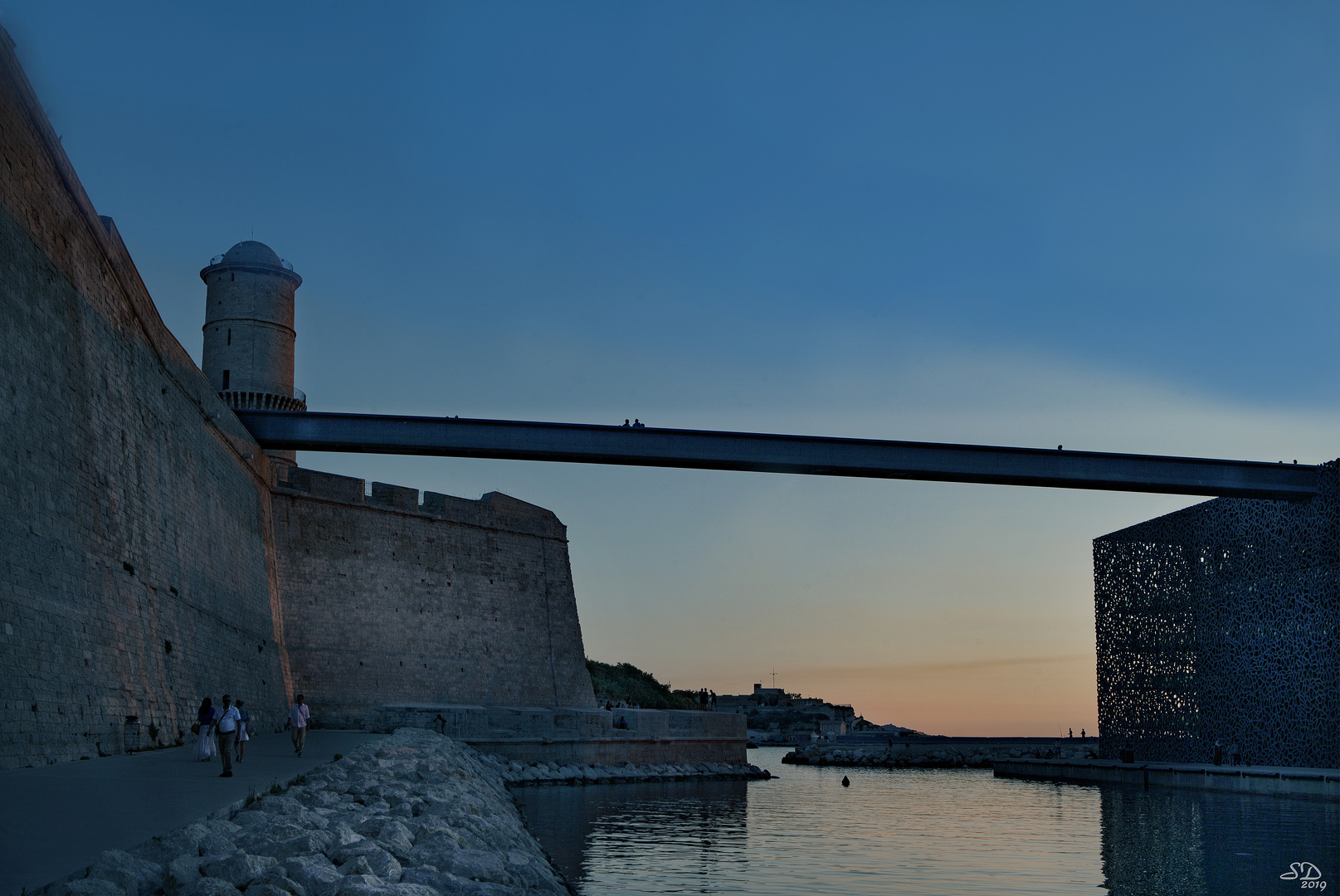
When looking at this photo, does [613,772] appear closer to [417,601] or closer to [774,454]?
[417,601]

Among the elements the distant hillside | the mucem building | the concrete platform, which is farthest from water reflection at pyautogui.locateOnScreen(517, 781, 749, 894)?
the distant hillside

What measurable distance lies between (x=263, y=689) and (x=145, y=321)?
31.0ft

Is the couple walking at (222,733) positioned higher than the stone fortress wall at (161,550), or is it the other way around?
the stone fortress wall at (161,550)

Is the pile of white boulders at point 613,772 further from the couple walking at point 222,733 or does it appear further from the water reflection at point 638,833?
the couple walking at point 222,733

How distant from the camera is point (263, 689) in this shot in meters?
25.3

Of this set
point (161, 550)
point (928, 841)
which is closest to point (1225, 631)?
point (928, 841)

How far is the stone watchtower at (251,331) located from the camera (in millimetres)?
36875

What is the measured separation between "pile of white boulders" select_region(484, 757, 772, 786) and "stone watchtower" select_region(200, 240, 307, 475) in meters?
13.1

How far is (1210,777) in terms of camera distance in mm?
29984

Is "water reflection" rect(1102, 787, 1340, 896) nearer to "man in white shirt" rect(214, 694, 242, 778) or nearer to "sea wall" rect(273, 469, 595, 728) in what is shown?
"man in white shirt" rect(214, 694, 242, 778)

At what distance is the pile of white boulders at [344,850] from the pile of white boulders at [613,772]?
14.3 meters

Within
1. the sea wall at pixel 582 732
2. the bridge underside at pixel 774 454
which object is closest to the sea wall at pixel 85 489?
the bridge underside at pixel 774 454

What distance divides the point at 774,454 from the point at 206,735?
16.9 metres

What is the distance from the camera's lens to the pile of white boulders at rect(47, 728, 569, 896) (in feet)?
21.6
